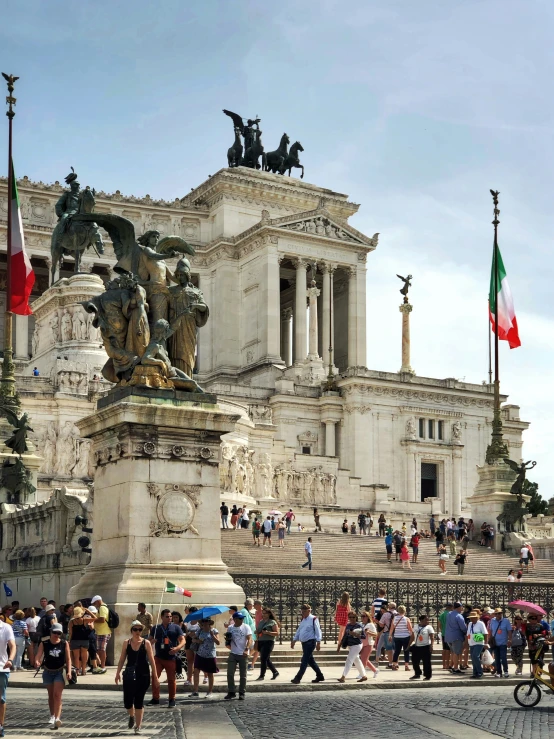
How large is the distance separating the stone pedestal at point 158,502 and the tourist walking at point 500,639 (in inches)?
218

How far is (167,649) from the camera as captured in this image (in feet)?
62.8

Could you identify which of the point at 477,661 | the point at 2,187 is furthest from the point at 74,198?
the point at 477,661

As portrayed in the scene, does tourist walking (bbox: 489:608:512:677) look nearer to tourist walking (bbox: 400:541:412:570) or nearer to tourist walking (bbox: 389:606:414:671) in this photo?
tourist walking (bbox: 389:606:414:671)

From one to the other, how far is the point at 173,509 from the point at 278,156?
78646mm

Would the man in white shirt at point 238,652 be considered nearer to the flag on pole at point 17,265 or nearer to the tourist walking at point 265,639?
the tourist walking at point 265,639

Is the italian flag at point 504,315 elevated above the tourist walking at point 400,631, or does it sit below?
above

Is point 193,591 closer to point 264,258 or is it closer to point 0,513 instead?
point 0,513

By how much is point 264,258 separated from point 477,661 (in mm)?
65698

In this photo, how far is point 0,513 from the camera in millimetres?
35188

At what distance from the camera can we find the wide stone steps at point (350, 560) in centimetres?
3788

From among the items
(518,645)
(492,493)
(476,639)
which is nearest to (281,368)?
(492,493)

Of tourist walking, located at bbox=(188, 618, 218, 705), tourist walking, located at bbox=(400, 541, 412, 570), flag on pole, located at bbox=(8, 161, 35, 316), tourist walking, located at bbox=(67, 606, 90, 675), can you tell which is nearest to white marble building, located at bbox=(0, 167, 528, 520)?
flag on pole, located at bbox=(8, 161, 35, 316)

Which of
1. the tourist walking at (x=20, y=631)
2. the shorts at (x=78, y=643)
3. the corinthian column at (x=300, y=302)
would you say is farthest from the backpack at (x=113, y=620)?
the corinthian column at (x=300, y=302)

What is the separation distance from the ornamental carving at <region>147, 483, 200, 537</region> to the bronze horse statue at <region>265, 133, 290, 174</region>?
78.2m
